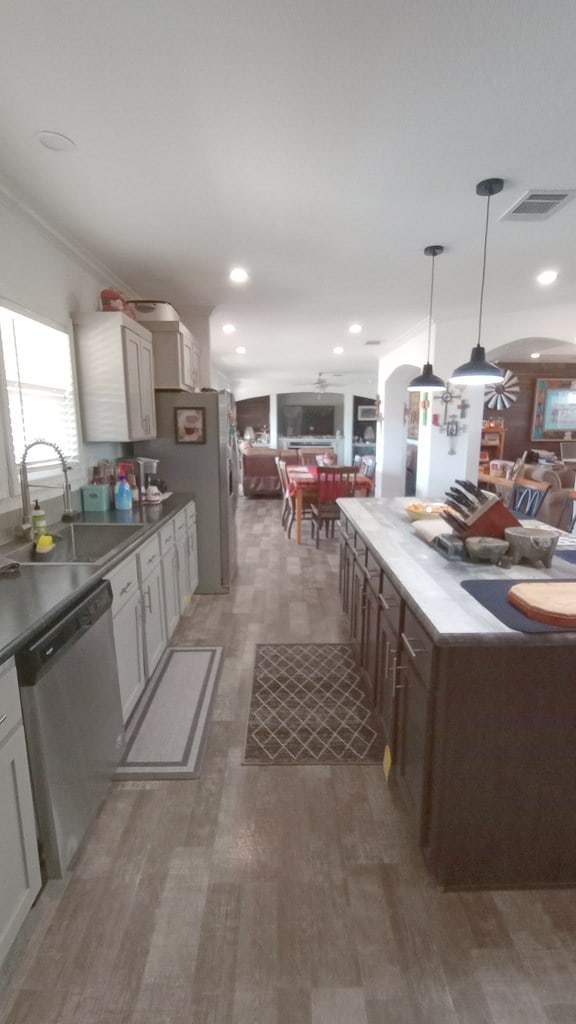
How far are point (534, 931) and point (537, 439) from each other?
8923 millimetres

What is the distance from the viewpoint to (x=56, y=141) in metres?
1.80

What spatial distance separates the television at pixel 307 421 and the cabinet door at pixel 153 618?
10747mm

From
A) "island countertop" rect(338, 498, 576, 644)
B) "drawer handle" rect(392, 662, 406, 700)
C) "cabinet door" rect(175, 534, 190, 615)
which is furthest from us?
"cabinet door" rect(175, 534, 190, 615)

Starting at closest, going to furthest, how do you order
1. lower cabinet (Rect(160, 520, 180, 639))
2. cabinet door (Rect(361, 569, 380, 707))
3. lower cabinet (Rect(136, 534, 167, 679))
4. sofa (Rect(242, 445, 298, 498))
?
1. cabinet door (Rect(361, 569, 380, 707))
2. lower cabinet (Rect(136, 534, 167, 679))
3. lower cabinet (Rect(160, 520, 180, 639))
4. sofa (Rect(242, 445, 298, 498))

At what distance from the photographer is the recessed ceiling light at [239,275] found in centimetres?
338

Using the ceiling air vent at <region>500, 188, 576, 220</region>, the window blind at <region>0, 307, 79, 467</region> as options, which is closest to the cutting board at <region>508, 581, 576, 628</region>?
the ceiling air vent at <region>500, 188, 576, 220</region>

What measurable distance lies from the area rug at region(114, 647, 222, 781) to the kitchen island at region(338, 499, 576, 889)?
1.02 metres

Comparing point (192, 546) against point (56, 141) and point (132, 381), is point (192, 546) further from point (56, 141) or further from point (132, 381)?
point (56, 141)

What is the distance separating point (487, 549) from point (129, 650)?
5.64 ft

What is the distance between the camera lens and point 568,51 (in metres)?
1.38

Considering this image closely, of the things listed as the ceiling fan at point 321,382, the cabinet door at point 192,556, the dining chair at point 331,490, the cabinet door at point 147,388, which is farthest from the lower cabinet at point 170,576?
the ceiling fan at point 321,382

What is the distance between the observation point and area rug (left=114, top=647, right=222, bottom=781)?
6.56 feet

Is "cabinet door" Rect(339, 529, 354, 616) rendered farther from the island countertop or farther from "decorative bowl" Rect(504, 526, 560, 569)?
"decorative bowl" Rect(504, 526, 560, 569)

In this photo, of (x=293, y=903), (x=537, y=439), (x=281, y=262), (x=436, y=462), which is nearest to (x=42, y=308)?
(x=281, y=262)
